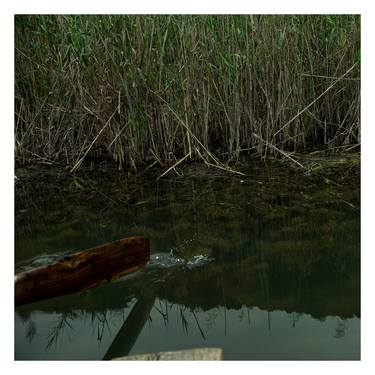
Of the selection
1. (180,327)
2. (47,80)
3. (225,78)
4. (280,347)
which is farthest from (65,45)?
(280,347)

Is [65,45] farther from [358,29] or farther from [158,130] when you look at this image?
[358,29]

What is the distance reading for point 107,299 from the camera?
1.90m

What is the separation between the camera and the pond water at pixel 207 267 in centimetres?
164

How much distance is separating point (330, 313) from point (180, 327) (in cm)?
53

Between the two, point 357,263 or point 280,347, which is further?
point 357,263

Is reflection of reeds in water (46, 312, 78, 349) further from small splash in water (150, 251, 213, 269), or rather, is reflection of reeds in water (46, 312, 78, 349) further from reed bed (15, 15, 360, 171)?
reed bed (15, 15, 360, 171)

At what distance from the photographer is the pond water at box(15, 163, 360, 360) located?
1.64 meters

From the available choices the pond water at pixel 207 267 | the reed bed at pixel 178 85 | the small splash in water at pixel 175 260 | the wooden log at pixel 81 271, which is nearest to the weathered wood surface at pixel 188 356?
the pond water at pixel 207 267

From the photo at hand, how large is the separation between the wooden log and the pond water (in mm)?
159

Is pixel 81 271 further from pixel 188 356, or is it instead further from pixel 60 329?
pixel 188 356

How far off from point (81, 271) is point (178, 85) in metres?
2.36

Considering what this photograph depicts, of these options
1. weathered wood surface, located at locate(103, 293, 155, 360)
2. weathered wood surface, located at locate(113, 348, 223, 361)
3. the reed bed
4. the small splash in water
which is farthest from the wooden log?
the reed bed

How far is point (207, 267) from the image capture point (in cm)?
214

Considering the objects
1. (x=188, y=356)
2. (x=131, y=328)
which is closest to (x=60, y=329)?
(x=131, y=328)
